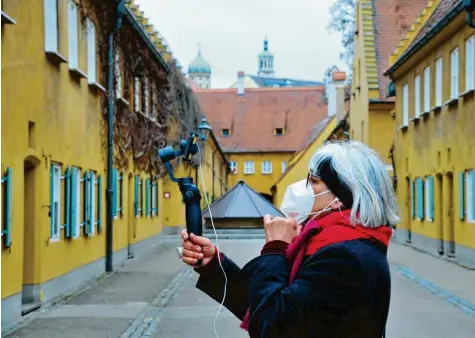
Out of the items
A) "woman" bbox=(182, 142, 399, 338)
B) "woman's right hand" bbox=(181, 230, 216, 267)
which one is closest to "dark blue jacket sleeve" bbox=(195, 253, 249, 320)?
"woman's right hand" bbox=(181, 230, 216, 267)

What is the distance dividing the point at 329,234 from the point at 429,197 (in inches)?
956

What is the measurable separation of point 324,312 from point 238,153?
240 ft

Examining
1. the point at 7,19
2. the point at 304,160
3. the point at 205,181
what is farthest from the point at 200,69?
the point at 7,19

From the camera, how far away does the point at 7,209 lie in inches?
447

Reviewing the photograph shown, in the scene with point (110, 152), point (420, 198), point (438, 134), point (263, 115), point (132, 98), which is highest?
point (263, 115)

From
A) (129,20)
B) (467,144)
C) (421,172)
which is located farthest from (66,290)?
(421,172)

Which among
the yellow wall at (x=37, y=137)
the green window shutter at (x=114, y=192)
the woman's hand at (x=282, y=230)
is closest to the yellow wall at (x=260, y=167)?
the green window shutter at (x=114, y=192)

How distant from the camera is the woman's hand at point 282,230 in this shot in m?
3.38

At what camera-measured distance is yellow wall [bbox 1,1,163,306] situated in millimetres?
11719

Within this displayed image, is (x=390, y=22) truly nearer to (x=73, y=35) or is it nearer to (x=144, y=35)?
(x=144, y=35)

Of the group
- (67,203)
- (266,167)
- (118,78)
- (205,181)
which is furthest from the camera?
(266,167)

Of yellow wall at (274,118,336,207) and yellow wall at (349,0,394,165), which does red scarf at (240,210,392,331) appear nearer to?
yellow wall at (349,0,394,165)

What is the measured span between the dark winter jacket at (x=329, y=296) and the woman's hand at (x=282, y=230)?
0.63ft

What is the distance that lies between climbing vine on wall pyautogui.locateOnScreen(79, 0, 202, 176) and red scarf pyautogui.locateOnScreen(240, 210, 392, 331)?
1499 centimetres
